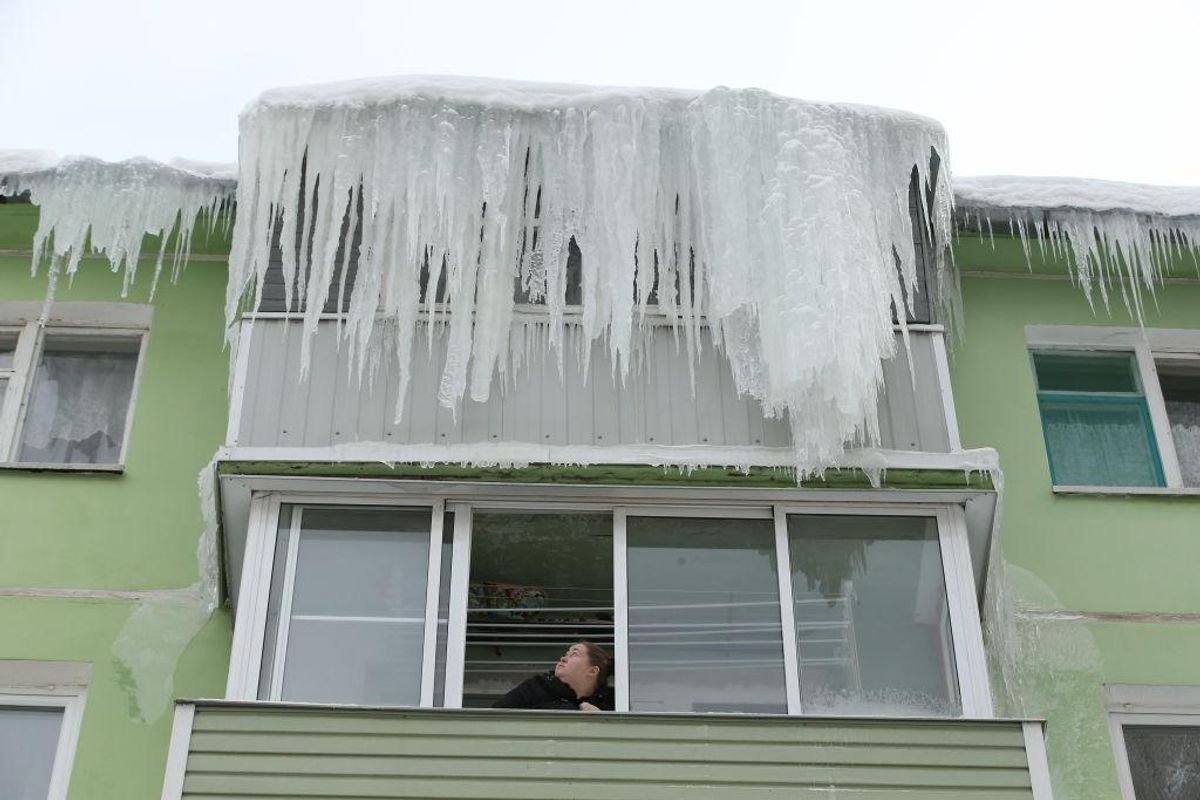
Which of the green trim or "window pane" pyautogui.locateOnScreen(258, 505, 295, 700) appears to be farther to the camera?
the green trim

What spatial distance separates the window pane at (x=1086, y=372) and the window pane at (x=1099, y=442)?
0.09 m

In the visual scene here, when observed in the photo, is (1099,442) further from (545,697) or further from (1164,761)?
(545,697)

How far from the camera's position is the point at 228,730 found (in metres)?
6.20

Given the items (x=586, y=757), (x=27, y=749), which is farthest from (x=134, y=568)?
(x=586, y=757)

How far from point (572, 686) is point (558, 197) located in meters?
2.52

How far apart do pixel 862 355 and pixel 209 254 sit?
387 centimetres

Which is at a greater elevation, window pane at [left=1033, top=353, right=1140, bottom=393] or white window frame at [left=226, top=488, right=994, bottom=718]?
window pane at [left=1033, top=353, right=1140, bottom=393]

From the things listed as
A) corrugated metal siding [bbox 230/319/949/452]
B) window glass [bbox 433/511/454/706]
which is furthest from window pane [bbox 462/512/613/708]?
corrugated metal siding [bbox 230/319/949/452]

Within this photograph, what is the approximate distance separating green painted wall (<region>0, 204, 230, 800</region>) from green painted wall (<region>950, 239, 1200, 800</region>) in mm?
3981

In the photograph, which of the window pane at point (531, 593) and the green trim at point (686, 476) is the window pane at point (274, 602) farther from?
the window pane at point (531, 593)

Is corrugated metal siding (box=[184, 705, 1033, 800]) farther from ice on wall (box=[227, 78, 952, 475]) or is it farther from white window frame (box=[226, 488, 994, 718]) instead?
ice on wall (box=[227, 78, 952, 475])

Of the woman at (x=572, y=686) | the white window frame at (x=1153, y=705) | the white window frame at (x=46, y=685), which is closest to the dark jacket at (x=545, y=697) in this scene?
the woman at (x=572, y=686)

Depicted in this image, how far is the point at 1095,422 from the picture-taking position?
28.5 feet

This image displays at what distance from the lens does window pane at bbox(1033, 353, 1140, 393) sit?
346 inches
